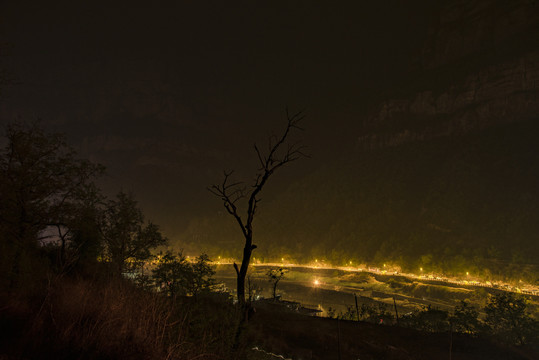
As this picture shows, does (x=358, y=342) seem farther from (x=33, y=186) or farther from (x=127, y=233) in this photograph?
(x=127, y=233)

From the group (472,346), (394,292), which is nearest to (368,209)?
(394,292)

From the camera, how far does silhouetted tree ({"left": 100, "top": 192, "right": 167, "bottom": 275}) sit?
72.5 feet

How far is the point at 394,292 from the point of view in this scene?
8181 centimetres

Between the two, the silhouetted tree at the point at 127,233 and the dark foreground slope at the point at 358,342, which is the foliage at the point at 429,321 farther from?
the silhouetted tree at the point at 127,233

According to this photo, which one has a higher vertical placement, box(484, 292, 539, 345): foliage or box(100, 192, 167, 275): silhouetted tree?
box(100, 192, 167, 275): silhouetted tree

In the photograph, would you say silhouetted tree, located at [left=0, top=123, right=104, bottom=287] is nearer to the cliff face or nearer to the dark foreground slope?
the dark foreground slope

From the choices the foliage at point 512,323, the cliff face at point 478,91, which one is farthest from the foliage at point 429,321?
the cliff face at point 478,91

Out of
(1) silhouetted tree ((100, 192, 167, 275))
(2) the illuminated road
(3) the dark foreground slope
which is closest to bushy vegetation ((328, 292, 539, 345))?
(3) the dark foreground slope

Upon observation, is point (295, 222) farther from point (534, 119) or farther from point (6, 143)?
point (6, 143)

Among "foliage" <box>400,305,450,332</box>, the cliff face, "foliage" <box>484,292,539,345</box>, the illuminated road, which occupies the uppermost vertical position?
the cliff face

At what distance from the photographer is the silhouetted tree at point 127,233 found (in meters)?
22.1

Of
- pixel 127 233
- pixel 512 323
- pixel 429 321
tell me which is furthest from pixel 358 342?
pixel 512 323

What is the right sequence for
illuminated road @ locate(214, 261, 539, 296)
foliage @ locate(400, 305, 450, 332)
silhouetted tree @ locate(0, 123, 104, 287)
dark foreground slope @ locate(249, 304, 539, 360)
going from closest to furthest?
1. silhouetted tree @ locate(0, 123, 104, 287)
2. dark foreground slope @ locate(249, 304, 539, 360)
3. foliage @ locate(400, 305, 450, 332)
4. illuminated road @ locate(214, 261, 539, 296)

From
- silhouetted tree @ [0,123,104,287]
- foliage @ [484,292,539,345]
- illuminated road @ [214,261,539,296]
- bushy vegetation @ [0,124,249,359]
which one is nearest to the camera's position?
bushy vegetation @ [0,124,249,359]
